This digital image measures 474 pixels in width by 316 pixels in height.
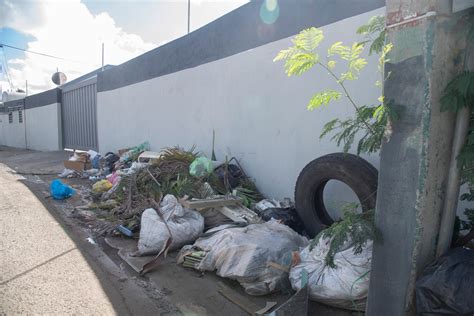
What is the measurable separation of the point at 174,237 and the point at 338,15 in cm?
329

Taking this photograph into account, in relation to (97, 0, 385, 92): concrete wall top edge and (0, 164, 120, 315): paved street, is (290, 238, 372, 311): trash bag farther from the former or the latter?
(97, 0, 385, 92): concrete wall top edge

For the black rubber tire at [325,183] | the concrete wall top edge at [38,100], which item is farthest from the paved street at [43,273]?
the concrete wall top edge at [38,100]

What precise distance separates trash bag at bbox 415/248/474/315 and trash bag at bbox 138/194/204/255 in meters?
2.48

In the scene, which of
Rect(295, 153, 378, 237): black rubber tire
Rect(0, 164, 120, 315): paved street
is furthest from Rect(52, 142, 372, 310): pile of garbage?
Rect(0, 164, 120, 315): paved street

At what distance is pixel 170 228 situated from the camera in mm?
3541

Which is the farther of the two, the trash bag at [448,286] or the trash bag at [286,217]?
the trash bag at [286,217]

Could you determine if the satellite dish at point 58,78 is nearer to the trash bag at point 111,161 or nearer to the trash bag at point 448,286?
the trash bag at point 111,161

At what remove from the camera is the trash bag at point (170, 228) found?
11.3 feet

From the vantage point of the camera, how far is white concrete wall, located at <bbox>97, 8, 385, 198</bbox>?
390 centimetres

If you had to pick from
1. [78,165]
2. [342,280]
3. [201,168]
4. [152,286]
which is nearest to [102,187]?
[201,168]

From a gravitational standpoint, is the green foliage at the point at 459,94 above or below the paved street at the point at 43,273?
above

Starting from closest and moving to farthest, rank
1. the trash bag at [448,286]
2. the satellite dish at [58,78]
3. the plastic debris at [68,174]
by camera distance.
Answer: the trash bag at [448,286]
the plastic debris at [68,174]
the satellite dish at [58,78]

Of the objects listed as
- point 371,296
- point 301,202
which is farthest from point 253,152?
point 371,296

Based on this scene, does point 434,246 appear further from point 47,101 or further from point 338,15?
point 47,101
